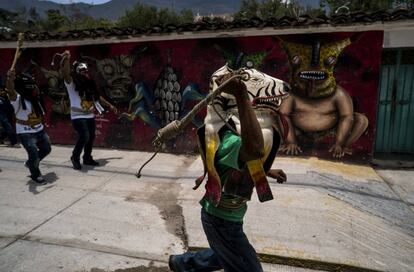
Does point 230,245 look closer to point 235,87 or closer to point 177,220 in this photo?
point 235,87

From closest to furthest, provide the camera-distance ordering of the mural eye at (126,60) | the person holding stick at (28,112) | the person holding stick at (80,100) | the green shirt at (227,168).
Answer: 1. the green shirt at (227,168)
2. the person holding stick at (28,112)
3. the person holding stick at (80,100)
4. the mural eye at (126,60)

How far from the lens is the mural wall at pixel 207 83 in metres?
6.50

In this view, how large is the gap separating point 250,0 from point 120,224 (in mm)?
54499

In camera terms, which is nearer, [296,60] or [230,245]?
[230,245]

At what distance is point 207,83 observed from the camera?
734cm

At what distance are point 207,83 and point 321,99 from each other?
7.41 feet

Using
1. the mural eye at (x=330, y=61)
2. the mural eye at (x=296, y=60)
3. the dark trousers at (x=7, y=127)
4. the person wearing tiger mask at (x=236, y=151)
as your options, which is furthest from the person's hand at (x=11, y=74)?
the mural eye at (x=330, y=61)

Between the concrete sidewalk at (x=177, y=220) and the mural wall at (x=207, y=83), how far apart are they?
690mm

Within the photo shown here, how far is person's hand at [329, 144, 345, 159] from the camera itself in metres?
6.69

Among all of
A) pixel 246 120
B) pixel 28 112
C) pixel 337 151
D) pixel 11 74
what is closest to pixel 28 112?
pixel 28 112

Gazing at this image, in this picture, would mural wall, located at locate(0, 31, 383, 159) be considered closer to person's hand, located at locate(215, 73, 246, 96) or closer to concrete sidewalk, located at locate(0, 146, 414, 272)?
concrete sidewalk, located at locate(0, 146, 414, 272)

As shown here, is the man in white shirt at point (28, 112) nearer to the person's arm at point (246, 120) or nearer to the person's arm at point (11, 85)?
the person's arm at point (11, 85)

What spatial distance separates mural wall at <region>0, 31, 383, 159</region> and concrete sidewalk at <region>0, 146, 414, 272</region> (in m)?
0.69

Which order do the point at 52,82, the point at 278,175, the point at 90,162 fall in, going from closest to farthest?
the point at 278,175 → the point at 90,162 → the point at 52,82
